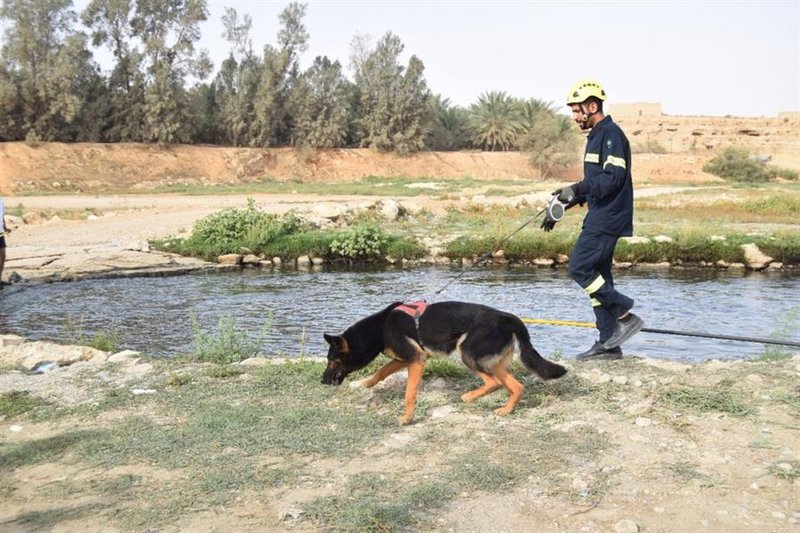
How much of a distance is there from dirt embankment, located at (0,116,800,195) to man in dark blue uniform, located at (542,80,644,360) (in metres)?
40.2

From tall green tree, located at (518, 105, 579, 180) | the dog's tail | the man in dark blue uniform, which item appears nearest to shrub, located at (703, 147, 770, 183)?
tall green tree, located at (518, 105, 579, 180)

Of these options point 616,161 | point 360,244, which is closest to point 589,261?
point 616,161

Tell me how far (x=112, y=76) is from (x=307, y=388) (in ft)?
169

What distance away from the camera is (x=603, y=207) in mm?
6621

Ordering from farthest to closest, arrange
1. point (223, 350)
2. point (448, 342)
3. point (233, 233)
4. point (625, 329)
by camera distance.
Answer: point (233, 233) < point (223, 350) < point (625, 329) < point (448, 342)

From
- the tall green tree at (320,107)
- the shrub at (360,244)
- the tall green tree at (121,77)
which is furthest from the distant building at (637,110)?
the shrub at (360,244)

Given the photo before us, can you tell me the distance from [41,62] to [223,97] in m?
13.2

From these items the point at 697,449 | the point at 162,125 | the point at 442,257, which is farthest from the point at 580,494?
the point at 162,125

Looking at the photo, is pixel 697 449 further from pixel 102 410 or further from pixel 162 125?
pixel 162 125

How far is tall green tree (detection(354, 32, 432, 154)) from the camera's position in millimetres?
59531

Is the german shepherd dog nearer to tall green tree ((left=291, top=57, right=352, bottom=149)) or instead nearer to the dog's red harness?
the dog's red harness

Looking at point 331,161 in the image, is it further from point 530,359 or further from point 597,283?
point 530,359

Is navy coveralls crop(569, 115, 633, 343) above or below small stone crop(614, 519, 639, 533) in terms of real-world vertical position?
above

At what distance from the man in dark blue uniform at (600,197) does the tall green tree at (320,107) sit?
51215 mm
